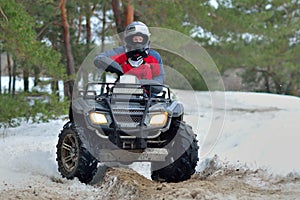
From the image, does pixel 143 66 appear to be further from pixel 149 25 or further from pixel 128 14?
pixel 128 14

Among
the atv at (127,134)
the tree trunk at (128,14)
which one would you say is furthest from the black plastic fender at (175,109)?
the tree trunk at (128,14)

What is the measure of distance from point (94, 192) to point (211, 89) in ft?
58.2

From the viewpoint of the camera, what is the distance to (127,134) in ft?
18.8

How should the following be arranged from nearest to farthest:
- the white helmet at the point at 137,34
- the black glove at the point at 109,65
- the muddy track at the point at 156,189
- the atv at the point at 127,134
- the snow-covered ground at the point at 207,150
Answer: the muddy track at the point at 156,189
the atv at the point at 127,134
the snow-covered ground at the point at 207,150
the black glove at the point at 109,65
the white helmet at the point at 137,34

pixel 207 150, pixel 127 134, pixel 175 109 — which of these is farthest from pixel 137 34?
pixel 207 150

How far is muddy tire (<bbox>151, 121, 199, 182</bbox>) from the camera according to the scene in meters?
6.05

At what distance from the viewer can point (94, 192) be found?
5520mm

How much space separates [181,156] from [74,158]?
4.42ft

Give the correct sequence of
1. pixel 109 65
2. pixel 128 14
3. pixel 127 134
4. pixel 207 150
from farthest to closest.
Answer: pixel 128 14 < pixel 207 150 < pixel 109 65 < pixel 127 134

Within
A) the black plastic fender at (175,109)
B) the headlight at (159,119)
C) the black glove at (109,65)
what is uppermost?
the black glove at (109,65)

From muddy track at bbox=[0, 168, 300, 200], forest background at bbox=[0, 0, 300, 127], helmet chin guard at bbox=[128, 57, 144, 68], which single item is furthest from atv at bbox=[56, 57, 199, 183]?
forest background at bbox=[0, 0, 300, 127]

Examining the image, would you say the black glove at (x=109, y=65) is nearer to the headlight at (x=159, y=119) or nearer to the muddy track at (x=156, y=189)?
the headlight at (x=159, y=119)

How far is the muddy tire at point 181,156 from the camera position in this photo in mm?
6051

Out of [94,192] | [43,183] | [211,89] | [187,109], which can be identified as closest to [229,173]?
[94,192]
